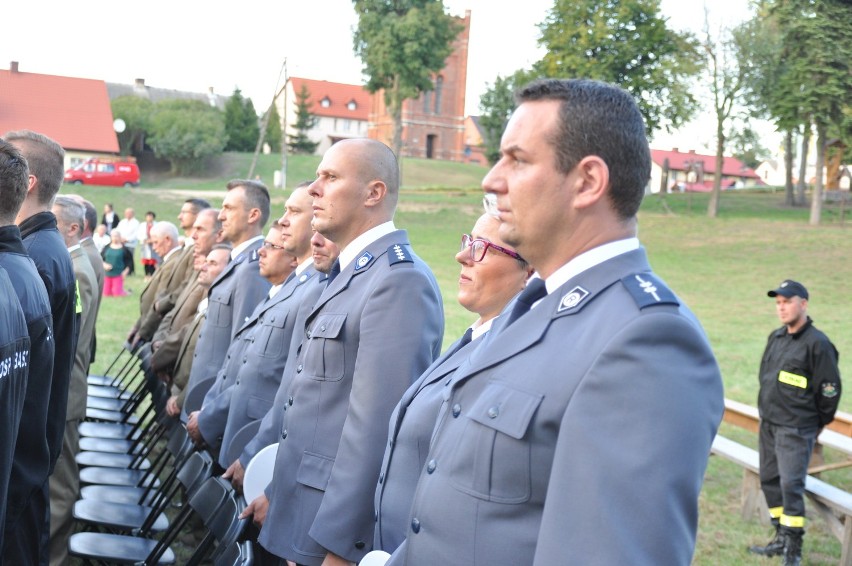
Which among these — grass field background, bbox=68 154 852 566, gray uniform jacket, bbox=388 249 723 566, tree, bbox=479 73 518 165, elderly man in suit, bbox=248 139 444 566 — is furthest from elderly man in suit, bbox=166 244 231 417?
tree, bbox=479 73 518 165

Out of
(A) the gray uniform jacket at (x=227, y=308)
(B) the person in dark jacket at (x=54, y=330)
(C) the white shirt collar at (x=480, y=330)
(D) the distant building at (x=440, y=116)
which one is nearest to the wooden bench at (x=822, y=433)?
(A) the gray uniform jacket at (x=227, y=308)

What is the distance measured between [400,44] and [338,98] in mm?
55479

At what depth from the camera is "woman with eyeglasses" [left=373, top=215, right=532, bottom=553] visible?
284 cm

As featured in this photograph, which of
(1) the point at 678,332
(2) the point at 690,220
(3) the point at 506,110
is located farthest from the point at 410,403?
(3) the point at 506,110

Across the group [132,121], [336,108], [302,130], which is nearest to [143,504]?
[132,121]

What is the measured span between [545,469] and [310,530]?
1728mm

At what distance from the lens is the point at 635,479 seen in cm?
174

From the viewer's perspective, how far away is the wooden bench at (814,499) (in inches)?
270

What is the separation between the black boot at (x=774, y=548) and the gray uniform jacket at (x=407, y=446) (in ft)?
17.0

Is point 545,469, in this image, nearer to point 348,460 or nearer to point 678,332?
point 678,332

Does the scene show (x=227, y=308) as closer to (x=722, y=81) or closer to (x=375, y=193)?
(x=375, y=193)

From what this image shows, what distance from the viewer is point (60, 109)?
2223 inches

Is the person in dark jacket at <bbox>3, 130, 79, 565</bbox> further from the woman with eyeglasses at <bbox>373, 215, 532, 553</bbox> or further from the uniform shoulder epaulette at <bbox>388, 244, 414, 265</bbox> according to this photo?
the woman with eyeglasses at <bbox>373, 215, 532, 553</bbox>

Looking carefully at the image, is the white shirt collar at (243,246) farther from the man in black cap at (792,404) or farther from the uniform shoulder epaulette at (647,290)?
the uniform shoulder epaulette at (647,290)
